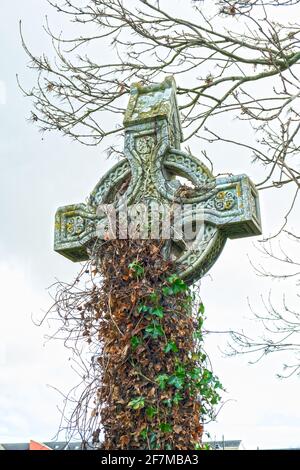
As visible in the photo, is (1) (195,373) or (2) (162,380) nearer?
(2) (162,380)

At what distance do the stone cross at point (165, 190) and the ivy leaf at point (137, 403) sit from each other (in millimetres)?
820

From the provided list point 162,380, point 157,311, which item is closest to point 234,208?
point 157,311

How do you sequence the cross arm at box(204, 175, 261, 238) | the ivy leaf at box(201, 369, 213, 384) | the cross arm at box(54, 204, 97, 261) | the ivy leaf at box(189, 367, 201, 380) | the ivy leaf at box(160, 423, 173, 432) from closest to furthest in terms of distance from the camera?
the ivy leaf at box(160, 423, 173, 432)
the ivy leaf at box(189, 367, 201, 380)
the ivy leaf at box(201, 369, 213, 384)
the cross arm at box(204, 175, 261, 238)
the cross arm at box(54, 204, 97, 261)

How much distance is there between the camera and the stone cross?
3.39 meters

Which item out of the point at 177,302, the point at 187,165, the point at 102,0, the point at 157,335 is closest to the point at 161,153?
the point at 187,165

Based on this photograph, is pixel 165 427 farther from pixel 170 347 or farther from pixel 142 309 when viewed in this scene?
pixel 142 309

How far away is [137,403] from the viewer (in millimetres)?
2889

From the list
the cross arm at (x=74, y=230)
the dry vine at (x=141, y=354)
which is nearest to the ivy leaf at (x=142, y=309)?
the dry vine at (x=141, y=354)

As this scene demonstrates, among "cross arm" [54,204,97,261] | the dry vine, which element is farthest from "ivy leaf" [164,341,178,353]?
"cross arm" [54,204,97,261]

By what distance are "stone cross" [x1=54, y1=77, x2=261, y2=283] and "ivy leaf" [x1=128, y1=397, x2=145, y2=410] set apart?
820 millimetres

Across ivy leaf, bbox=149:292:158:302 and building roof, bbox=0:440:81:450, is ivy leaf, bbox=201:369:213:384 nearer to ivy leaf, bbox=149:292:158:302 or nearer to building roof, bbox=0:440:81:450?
ivy leaf, bbox=149:292:158:302

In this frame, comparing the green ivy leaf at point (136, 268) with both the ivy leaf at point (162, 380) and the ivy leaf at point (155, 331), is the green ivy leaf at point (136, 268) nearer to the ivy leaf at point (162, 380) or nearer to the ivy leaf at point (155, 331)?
the ivy leaf at point (155, 331)

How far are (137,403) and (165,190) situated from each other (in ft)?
4.68

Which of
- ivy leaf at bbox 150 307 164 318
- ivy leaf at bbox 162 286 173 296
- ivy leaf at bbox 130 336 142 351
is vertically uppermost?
ivy leaf at bbox 162 286 173 296
